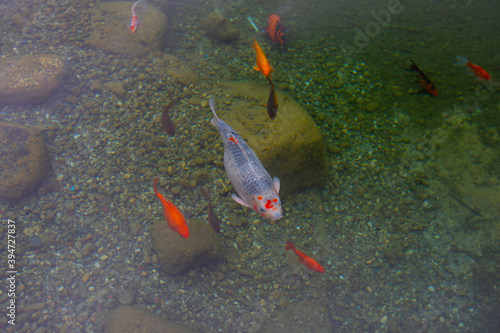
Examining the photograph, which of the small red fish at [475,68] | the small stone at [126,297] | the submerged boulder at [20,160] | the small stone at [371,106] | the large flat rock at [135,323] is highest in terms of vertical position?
the small red fish at [475,68]

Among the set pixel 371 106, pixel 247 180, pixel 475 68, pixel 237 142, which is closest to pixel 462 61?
pixel 475 68

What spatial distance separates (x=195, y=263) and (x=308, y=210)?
176 centimetres

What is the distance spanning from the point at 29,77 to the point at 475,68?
6.97 m

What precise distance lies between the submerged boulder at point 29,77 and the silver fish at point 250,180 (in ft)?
13.0

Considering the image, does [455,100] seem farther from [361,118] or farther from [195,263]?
[195,263]

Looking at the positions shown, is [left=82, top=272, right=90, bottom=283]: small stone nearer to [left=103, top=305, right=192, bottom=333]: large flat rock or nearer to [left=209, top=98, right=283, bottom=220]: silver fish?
[left=103, top=305, right=192, bottom=333]: large flat rock

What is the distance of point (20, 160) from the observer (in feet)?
13.1

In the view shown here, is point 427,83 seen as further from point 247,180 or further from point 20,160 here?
point 20,160

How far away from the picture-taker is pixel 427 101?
377cm

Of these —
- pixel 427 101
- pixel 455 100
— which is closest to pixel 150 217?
pixel 427 101

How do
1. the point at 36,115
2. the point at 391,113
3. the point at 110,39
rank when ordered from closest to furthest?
the point at 391,113 → the point at 36,115 → the point at 110,39

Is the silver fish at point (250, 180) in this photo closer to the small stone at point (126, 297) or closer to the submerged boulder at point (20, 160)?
the small stone at point (126, 297)

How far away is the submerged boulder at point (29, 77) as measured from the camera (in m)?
4.53

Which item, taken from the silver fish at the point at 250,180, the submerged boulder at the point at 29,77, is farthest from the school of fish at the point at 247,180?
the submerged boulder at the point at 29,77
